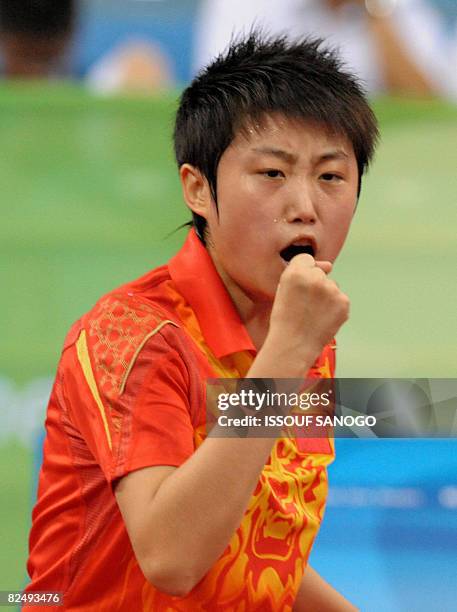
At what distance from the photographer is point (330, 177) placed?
996mm

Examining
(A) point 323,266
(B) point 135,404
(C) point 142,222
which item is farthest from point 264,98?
(C) point 142,222

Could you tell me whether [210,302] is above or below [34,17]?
below

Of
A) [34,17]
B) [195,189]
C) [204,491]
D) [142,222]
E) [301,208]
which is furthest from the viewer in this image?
[34,17]

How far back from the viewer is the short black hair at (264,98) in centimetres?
102

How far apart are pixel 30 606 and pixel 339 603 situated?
36 centimetres

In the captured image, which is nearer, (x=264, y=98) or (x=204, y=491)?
(x=204, y=491)

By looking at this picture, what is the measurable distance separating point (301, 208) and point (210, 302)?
0.14 m

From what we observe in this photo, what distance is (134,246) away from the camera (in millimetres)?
1681

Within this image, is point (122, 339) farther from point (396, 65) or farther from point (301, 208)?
point (396, 65)

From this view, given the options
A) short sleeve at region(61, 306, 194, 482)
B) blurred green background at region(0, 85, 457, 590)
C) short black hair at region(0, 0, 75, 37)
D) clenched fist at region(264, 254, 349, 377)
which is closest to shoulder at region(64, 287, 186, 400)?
short sleeve at region(61, 306, 194, 482)

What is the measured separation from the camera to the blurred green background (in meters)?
1.65

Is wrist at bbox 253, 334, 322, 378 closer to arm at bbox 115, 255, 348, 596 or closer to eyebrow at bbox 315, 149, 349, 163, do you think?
arm at bbox 115, 255, 348, 596

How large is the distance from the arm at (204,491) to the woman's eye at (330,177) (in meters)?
0.15

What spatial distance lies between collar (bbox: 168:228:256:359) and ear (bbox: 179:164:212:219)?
0.17ft
